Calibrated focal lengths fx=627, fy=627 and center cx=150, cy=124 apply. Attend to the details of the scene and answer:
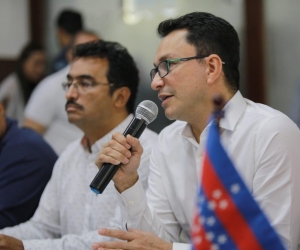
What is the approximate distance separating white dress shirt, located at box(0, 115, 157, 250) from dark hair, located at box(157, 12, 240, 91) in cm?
55

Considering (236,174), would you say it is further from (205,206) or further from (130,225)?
(130,225)

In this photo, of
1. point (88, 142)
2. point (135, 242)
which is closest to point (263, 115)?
point (135, 242)

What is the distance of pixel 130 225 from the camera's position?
2.05 metres

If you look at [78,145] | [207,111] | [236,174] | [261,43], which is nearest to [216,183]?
[236,174]

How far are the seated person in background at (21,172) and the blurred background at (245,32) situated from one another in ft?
4.04

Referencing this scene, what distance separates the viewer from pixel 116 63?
2715mm

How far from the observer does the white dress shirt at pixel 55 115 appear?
3.71m

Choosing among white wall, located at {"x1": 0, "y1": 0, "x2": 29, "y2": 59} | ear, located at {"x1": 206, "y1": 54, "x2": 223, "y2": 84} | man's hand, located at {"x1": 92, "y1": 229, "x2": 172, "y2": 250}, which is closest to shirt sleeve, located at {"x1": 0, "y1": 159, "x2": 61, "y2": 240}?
man's hand, located at {"x1": 92, "y1": 229, "x2": 172, "y2": 250}

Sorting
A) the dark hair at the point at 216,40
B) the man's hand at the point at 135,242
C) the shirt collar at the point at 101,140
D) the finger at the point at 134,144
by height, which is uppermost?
A: the dark hair at the point at 216,40

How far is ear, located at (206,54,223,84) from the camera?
2018mm

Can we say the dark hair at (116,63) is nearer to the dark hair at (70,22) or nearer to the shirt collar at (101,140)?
the shirt collar at (101,140)

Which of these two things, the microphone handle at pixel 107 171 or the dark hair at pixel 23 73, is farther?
the dark hair at pixel 23 73

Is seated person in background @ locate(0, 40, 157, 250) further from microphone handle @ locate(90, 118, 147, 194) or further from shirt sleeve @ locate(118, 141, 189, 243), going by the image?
microphone handle @ locate(90, 118, 147, 194)

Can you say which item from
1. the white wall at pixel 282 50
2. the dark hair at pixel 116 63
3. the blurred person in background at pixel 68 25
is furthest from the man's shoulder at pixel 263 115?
the blurred person in background at pixel 68 25
